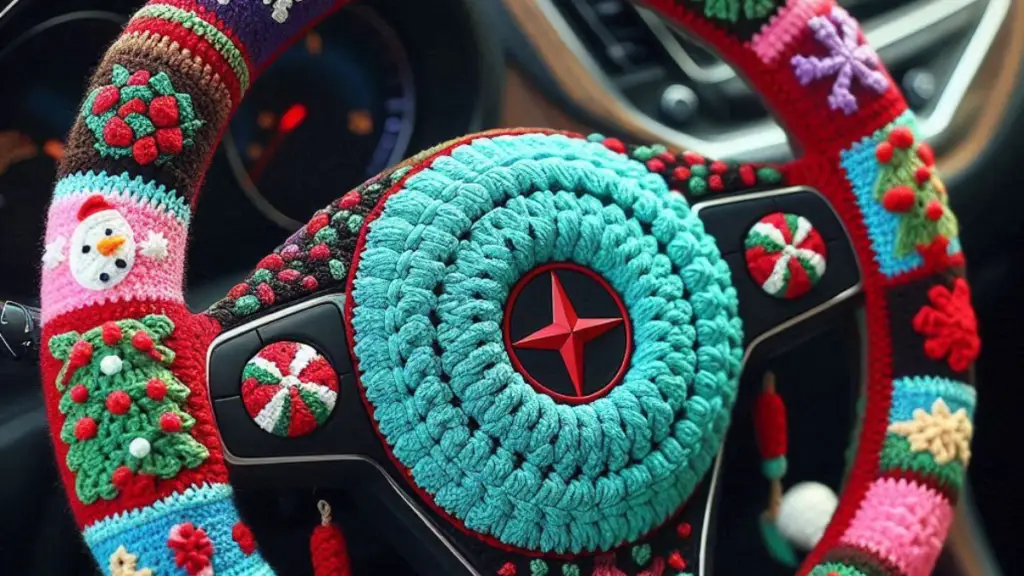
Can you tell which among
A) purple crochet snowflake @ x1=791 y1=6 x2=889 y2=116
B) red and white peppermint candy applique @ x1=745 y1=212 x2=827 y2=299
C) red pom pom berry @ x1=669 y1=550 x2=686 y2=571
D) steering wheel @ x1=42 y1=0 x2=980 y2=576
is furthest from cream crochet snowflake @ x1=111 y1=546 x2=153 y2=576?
purple crochet snowflake @ x1=791 y1=6 x2=889 y2=116

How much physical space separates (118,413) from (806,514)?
0.50m

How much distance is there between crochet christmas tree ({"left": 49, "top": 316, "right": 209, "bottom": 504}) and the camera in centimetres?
51

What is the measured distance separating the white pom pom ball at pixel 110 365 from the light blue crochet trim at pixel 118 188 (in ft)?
0.30

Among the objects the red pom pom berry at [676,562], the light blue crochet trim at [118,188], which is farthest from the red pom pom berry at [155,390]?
the red pom pom berry at [676,562]

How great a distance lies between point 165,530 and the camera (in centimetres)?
52

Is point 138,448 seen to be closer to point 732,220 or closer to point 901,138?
point 732,220

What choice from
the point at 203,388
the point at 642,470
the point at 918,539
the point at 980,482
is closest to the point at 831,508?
the point at 918,539

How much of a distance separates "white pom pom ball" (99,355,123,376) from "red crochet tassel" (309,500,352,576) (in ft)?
0.55

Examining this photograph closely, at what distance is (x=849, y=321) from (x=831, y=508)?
0.14 meters

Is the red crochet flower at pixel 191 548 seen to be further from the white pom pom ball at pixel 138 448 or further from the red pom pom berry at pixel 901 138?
the red pom pom berry at pixel 901 138

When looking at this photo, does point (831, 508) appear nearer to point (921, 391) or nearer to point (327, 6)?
point (921, 391)

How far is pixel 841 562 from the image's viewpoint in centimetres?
64

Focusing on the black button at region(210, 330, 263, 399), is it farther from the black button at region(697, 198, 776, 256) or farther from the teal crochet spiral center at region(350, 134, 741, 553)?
the black button at region(697, 198, 776, 256)

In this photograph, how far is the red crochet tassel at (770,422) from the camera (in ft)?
2.45
